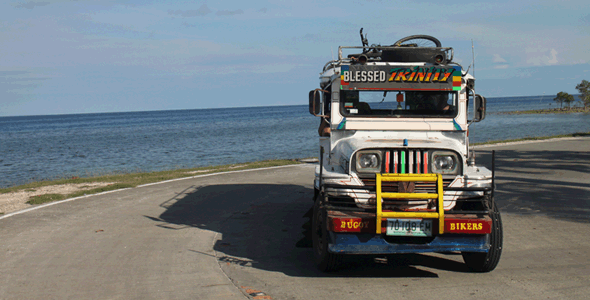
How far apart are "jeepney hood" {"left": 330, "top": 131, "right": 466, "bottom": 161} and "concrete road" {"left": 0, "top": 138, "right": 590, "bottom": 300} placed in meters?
1.56

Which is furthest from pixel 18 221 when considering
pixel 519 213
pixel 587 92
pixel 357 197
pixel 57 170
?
pixel 587 92

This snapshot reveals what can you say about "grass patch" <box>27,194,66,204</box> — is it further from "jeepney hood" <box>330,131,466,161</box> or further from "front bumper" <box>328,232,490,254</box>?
"front bumper" <box>328,232,490,254</box>

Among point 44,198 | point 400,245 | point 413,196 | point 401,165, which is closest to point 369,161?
point 401,165

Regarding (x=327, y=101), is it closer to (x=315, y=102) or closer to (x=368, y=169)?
(x=315, y=102)

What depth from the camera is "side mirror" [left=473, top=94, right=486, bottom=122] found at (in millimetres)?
7387

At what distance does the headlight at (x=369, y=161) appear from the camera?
659 centimetres

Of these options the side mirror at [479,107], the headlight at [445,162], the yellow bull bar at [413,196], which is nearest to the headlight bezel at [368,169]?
the yellow bull bar at [413,196]

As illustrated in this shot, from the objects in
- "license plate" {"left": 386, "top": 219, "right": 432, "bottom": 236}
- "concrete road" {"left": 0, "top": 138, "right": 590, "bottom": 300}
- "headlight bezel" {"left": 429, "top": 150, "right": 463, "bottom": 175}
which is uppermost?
"headlight bezel" {"left": 429, "top": 150, "right": 463, "bottom": 175}

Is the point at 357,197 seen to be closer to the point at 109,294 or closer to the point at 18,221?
the point at 109,294

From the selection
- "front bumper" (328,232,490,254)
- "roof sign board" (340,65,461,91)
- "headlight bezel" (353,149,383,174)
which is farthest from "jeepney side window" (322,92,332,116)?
"front bumper" (328,232,490,254)

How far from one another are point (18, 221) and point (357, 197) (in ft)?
23.7

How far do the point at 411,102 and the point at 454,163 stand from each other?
125 centimetres

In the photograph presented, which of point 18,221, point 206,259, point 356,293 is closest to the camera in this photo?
point 356,293

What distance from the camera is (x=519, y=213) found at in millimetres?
10086
